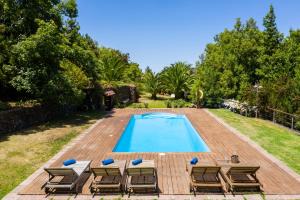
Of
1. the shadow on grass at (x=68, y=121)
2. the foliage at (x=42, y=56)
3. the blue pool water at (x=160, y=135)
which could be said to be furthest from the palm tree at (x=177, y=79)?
the foliage at (x=42, y=56)

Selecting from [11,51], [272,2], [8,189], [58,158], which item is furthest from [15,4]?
[272,2]

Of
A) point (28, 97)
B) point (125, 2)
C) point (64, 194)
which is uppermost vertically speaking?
point (125, 2)

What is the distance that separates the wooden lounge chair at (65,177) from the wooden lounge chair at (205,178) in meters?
3.91

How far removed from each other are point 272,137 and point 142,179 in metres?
9.95

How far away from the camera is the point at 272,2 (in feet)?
89.7

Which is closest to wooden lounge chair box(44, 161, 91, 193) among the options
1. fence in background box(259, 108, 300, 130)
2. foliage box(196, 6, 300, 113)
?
fence in background box(259, 108, 300, 130)

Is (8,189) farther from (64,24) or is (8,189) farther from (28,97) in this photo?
(64,24)

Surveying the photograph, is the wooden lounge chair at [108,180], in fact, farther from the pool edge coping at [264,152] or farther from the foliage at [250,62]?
the foliage at [250,62]

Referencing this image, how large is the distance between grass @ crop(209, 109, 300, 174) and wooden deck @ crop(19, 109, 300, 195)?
901mm

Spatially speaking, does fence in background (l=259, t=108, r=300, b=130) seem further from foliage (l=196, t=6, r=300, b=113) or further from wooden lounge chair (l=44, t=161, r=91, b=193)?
wooden lounge chair (l=44, t=161, r=91, b=193)

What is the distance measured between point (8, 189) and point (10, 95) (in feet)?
47.4

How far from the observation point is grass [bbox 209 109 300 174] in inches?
479

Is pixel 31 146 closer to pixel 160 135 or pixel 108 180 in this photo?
pixel 108 180

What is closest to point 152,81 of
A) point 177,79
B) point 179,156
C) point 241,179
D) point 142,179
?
point 177,79
